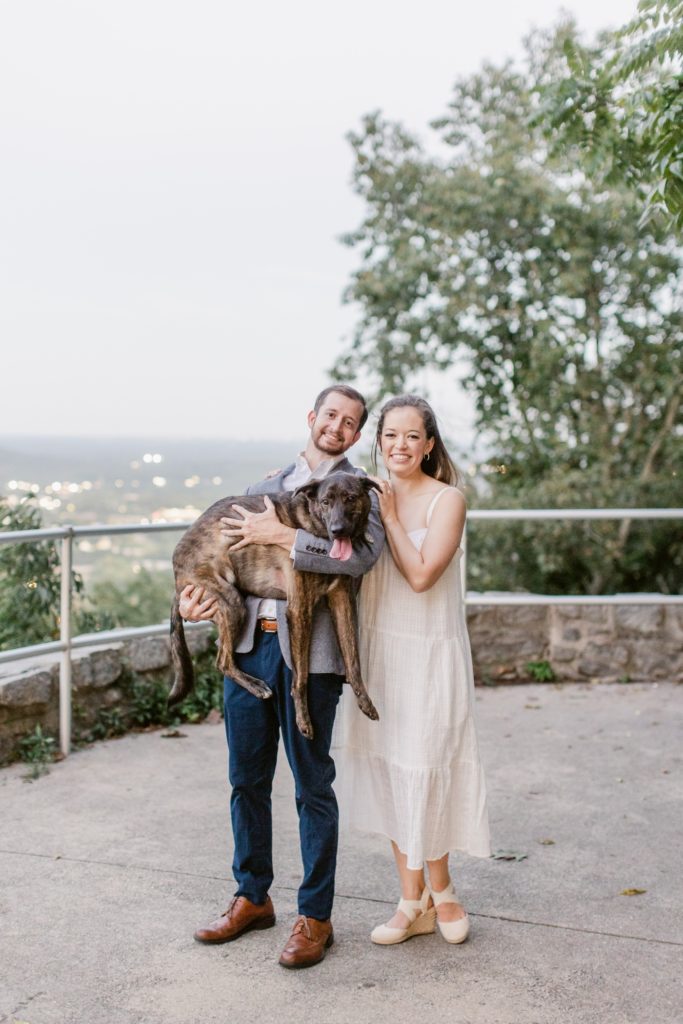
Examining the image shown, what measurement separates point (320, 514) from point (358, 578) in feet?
1.11

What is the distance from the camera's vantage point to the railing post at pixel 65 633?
5.18m

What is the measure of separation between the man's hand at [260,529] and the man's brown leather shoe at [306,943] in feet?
3.92

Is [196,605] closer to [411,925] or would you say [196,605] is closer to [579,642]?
[411,925]

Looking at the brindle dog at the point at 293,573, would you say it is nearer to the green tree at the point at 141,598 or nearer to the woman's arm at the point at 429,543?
the woman's arm at the point at 429,543

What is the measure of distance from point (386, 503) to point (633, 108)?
286cm

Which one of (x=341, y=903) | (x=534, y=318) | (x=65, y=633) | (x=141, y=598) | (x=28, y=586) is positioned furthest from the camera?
(x=534, y=318)

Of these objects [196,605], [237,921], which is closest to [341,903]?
[237,921]

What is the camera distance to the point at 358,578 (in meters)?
3.13

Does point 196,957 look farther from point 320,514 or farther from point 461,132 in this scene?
point 461,132

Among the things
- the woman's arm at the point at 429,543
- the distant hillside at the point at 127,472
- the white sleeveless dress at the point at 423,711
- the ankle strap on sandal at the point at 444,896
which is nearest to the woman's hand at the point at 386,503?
the woman's arm at the point at 429,543

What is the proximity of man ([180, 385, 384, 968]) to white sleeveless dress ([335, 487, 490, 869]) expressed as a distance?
17 cm

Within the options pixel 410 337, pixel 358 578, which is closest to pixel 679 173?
pixel 358 578

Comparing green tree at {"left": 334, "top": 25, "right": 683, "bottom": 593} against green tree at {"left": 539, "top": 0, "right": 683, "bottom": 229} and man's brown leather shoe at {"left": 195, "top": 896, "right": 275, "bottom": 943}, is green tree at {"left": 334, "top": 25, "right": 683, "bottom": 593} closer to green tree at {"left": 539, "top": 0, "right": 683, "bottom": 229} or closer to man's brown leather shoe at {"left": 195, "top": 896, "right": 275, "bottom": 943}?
green tree at {"left": 539, "top": 0, "right": 683, "bottom": 229}

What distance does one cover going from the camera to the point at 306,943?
9.90 ft
